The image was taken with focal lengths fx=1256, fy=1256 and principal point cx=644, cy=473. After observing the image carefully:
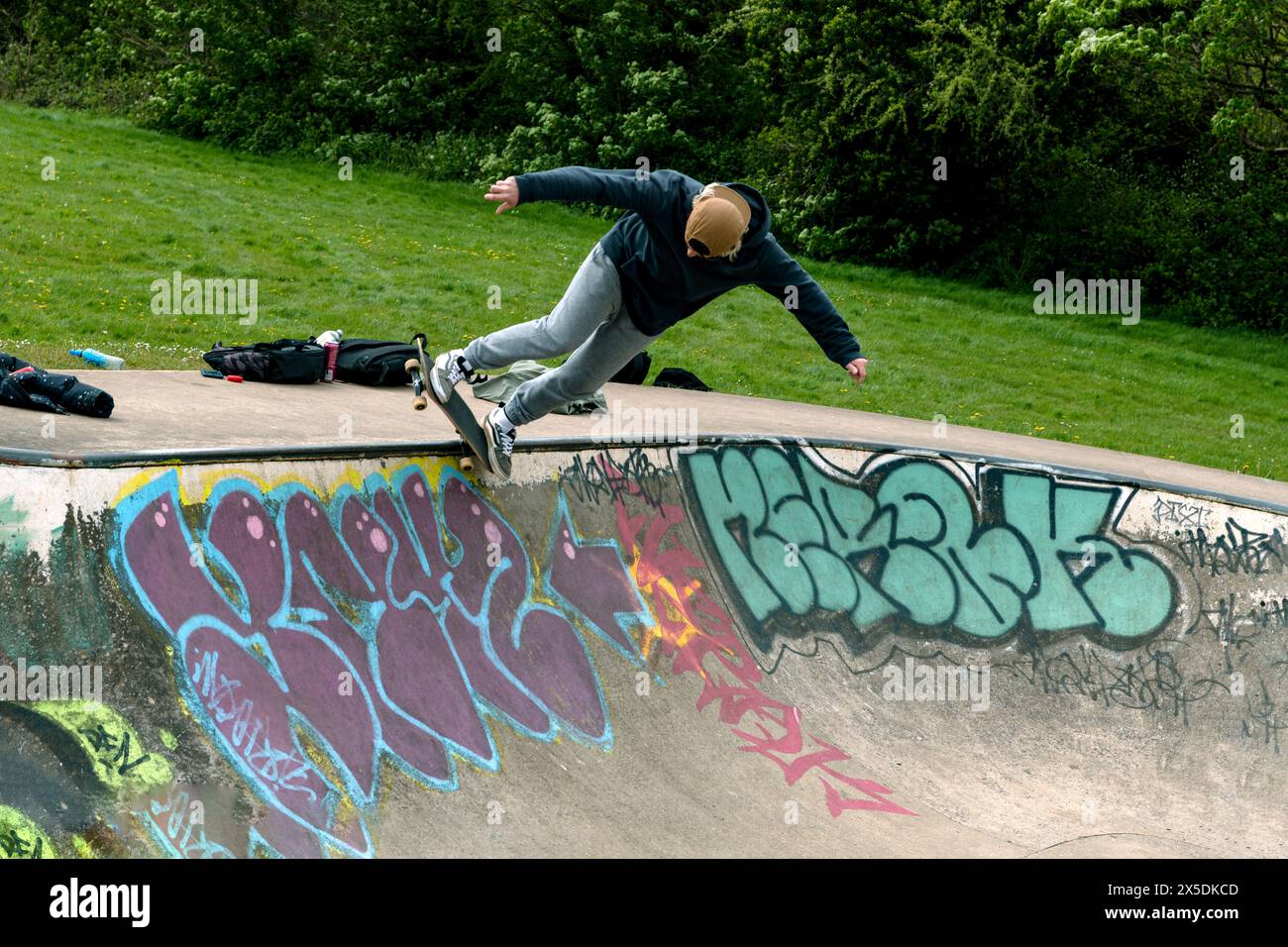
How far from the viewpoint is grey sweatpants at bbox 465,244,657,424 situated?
245 inches

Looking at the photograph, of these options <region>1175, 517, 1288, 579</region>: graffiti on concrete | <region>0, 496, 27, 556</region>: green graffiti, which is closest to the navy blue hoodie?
<region>0, 496, 27, 556</region>: green graffiti

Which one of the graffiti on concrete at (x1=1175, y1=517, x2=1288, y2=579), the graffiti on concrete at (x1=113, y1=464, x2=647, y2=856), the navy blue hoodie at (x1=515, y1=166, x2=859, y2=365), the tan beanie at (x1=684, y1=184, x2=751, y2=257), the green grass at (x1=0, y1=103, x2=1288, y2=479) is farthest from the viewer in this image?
the green grass at (x1=0, y1=103, x2=1288, y2=479)

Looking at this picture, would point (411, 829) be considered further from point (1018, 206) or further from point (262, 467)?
point (1018, 206)

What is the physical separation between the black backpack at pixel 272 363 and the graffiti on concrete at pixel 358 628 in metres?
2.75

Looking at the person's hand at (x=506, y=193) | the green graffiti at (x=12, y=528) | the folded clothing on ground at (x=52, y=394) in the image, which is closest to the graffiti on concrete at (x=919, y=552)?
the person's hand at (x=506, y=193)

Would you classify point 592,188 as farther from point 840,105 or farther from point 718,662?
point 840,105

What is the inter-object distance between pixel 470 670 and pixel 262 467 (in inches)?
55.0

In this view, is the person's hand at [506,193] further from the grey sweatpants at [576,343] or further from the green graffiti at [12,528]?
the green graffiti at [12,528]

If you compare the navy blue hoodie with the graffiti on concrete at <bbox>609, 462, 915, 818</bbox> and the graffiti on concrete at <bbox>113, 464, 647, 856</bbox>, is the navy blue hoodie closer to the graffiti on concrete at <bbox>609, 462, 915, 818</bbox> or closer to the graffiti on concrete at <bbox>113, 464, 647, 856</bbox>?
the graffiti on concrete at <bbox>113, 464, 647, 856</bbox>

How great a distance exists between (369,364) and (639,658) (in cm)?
382

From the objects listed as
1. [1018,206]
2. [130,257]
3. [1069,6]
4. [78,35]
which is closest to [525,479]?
[130,257]

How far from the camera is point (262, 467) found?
19.0 feet

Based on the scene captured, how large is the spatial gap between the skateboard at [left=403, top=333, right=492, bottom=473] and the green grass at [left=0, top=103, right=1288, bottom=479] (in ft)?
15.1

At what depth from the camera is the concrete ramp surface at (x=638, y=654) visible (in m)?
4.65
